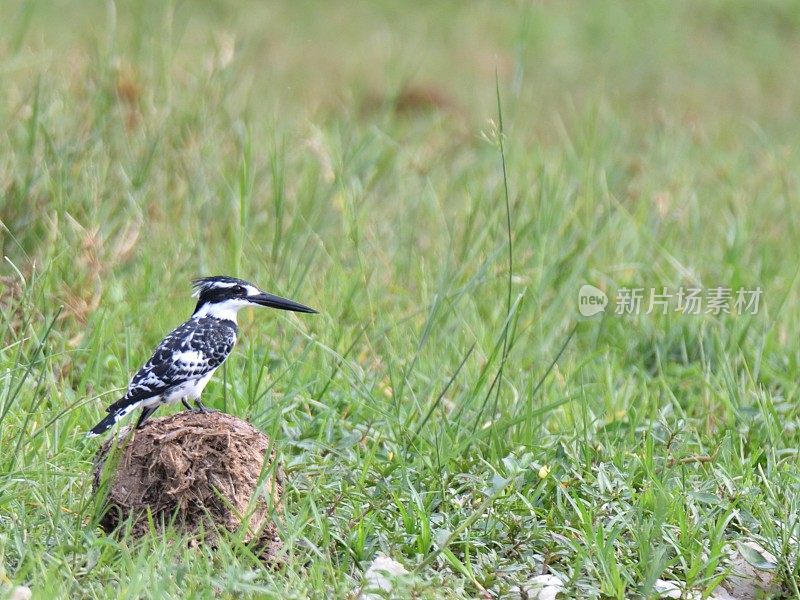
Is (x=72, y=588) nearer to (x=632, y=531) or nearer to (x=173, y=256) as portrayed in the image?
(x=632, y=531)

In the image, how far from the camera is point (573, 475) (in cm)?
382

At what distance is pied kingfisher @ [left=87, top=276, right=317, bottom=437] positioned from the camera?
3455 millimetres

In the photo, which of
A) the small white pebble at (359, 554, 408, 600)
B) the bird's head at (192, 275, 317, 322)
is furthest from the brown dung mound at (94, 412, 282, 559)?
the bird's head at (192, 275, 317, 322)

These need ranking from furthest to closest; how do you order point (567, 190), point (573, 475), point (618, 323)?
point (567, 190), point (618, 323), point (573, 475)

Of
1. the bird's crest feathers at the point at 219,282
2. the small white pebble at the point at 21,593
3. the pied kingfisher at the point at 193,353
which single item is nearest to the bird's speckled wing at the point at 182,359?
the pied kingfisher at the point at 193,353

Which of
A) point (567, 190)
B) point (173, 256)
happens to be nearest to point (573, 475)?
point (173, 256)

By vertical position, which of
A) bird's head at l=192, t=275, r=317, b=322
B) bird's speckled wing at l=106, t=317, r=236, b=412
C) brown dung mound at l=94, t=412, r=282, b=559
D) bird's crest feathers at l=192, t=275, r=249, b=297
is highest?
bird's crest feathers at l=192, t=275, r=249, b=297

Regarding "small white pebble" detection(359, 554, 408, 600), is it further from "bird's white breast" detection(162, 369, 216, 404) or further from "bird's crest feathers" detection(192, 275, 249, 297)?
"bird's crest feathers" detection(192, 275, 249, 297)

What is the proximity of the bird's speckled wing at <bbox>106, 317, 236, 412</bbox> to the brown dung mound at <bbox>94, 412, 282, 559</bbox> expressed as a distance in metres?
0.14

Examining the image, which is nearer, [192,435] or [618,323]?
[192,435]

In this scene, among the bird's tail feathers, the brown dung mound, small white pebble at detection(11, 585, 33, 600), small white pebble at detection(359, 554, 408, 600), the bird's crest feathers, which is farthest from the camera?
the bird's crest feathers

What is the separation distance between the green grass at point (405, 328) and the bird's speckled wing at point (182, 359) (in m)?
0.20

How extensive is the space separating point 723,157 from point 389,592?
17.8ft

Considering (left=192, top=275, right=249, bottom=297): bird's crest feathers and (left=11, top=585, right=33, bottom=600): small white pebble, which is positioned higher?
(left=192, top=275, right=249, bottom=297): bird's crest feathers
